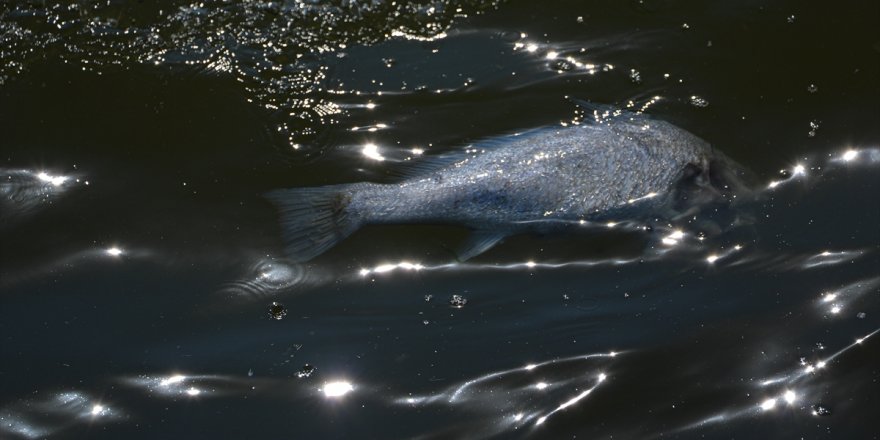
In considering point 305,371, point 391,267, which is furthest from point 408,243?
point 305,371

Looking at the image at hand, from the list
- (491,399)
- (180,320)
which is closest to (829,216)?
(491,399)

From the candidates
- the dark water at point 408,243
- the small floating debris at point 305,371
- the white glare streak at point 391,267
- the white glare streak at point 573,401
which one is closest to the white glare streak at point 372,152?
the dark water at point 408,243

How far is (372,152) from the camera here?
516cm

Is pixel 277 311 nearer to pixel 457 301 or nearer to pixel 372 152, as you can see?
pixel 457 301

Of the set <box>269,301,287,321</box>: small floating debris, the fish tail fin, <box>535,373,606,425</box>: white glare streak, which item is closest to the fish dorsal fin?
the fish tail fin

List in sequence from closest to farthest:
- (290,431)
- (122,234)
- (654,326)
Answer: (290,431) < (654,326) < (122,234)

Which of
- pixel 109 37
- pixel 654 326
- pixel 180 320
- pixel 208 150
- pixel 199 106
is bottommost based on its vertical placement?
pixel 654 326

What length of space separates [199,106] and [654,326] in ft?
9.16

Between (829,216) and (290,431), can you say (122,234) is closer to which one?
(290,431)

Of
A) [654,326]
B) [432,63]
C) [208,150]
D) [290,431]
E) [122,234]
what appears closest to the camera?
[290,431]

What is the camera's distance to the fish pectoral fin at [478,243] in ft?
15.4

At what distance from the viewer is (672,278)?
4.63 m

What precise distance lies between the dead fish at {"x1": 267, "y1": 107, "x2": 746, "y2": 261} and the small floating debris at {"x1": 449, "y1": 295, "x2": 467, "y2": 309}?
0.82 ft

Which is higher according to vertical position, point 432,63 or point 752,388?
point 432,63
